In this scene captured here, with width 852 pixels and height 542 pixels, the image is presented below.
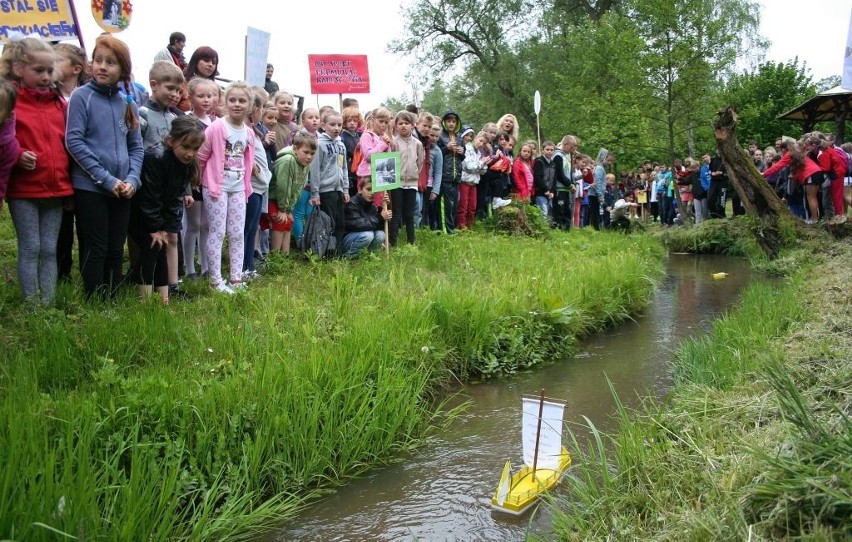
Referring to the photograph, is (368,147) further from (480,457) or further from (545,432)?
(545,432)

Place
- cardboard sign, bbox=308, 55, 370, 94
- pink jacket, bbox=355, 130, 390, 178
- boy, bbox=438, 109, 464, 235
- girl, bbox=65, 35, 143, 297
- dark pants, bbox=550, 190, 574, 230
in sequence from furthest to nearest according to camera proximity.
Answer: dark pants, bbox=550, 190, 574, 230
cardboard sign, bbox=308, 55, 370, 94
boy, bbox=438, 109, 464, 235
pink jacket, bbox=355, 130, 390, 178
girl, bbox=65, 35, 143, 297

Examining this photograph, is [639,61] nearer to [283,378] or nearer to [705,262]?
[705,262]

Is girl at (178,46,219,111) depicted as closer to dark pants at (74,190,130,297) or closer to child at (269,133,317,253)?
child at (269,133,317,253)

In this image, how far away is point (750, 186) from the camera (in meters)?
10.6

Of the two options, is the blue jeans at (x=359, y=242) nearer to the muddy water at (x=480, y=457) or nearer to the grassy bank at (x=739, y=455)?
the muddy water at (x=480, y=457)

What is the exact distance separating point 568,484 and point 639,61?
16.8 m

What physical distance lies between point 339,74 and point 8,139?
8822mm

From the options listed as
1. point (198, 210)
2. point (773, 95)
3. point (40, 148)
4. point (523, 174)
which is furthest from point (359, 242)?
point (773, 95)

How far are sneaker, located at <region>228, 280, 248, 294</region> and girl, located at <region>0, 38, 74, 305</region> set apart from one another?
52.3 inches

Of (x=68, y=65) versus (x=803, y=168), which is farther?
(x=803, y=168)

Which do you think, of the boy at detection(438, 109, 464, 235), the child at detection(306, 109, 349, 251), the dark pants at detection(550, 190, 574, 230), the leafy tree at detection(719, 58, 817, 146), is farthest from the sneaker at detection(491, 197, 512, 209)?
the leafy tree at detection(719, 58, 817, 146)

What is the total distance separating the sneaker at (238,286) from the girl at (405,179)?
288 cm

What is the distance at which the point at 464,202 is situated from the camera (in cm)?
1109

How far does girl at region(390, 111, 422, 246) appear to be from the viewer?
28.8 feet
